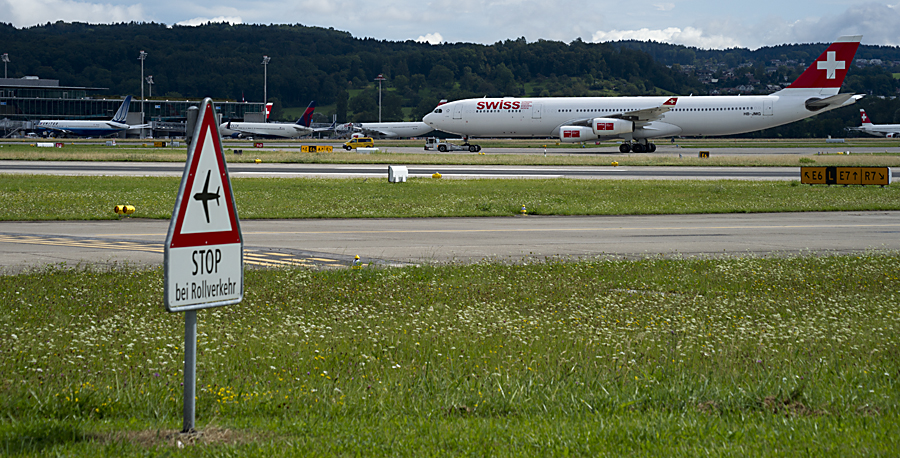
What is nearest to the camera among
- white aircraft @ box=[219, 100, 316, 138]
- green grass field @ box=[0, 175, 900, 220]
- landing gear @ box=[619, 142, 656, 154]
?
green grass field @ box=[0, 175, 900, 220]

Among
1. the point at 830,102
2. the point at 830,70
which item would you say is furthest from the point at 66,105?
the point at 830,102

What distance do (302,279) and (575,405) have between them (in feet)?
21.4

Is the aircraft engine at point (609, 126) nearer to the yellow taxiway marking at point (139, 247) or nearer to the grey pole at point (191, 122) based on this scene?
the yellow taxiway marking at point (139, 247)

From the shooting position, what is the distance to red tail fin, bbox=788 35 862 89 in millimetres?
64000

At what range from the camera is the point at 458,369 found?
22.7 ft

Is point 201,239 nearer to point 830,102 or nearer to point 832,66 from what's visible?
point 830,102

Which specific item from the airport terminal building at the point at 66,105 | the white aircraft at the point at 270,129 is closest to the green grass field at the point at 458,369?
the white aircraft at the point at 270,129

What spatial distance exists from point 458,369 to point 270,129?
134392 mm

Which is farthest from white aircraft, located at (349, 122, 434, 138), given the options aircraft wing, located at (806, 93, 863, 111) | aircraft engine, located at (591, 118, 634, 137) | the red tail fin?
aircraft wing, located at (806, 93, 863, 111)

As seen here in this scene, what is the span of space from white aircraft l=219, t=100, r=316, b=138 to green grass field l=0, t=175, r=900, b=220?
96.9 metres

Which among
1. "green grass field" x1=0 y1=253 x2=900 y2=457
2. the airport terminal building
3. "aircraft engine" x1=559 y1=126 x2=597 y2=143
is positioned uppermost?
the airport terminal building

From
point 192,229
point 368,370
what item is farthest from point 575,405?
point 192,229

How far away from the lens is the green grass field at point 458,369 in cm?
507

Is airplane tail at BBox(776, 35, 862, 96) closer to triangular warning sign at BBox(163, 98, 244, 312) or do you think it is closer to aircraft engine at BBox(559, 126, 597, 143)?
aircraft engine at BBox(559, 126, 597, 143)
